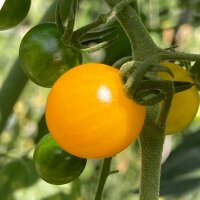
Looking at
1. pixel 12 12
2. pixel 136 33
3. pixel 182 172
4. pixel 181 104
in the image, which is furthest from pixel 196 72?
pixel 182 172

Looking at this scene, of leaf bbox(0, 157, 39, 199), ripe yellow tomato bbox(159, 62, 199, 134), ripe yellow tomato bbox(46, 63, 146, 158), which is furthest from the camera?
leaf bbox(0, 157, 39, 199)

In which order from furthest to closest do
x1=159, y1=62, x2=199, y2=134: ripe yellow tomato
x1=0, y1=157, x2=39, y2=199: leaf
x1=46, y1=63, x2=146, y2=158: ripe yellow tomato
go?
x1=0, y1=157, x2=39, y2=199: leaf < x1=159, y1=62, x2=199, y2=134: ripe yellow tomato < x1=46, y1=63, x2=146, y2=158: ripe yellow tomato

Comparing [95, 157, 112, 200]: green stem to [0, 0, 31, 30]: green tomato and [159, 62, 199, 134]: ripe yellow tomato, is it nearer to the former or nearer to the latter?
[159, 62, 199, 134]: ripe yellow tomato

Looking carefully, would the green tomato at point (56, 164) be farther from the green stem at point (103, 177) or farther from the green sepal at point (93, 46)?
the green sepal at point (93, 46)

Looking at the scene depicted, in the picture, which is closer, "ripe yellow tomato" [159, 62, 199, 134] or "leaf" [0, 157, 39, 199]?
"ripe yellow tomato" [159, 62, 199, 134]

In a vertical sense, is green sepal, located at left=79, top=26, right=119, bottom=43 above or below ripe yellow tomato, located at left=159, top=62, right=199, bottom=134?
above

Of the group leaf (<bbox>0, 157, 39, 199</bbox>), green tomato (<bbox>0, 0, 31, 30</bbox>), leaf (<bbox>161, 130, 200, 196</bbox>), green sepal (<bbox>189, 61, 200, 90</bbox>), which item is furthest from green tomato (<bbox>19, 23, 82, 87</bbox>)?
leaf (<bbox>161, 130, 200, 196</bbox>)
